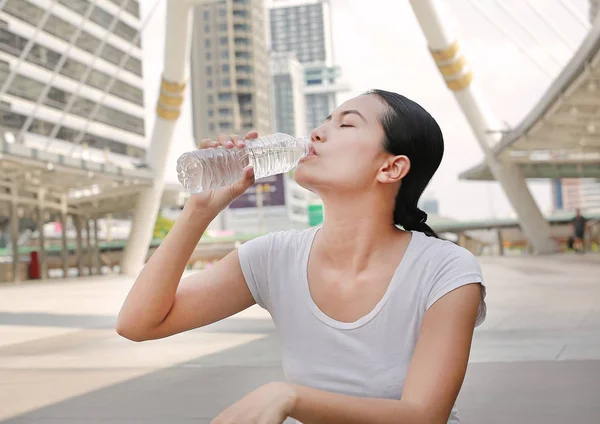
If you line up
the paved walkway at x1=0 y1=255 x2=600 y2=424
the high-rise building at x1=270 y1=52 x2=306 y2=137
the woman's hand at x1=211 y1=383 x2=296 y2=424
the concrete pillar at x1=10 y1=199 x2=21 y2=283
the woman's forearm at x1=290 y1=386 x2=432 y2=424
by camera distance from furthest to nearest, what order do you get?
the high-rise building at x1=270 y1=52 x2=306 y2=137 → the concrete pillar at x1=10 y1=199 x2=21 y2=283 → the paved walkway at x1=0 y1=255 x2=600 y2=424 → the woman's forearm at x1=290 y1=386 x2=432 y2=424 → the woman's hand at x1=211 y1=383 x2=296 y2=424

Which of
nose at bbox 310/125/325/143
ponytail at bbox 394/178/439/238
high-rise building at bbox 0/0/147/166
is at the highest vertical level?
high-rise building at bbox 0/0/147/166

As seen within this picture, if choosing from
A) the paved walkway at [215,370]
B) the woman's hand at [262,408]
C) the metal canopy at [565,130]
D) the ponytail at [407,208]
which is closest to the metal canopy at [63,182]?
the metal canopy at [565,130]

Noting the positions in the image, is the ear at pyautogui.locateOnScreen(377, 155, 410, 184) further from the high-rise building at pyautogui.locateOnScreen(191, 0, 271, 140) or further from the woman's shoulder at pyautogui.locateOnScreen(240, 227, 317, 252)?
the high-rise building at pyautogui.locateOnScreen(191, 0, 271, 140)

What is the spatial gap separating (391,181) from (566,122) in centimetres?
2988

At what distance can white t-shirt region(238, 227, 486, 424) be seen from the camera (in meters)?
2.12

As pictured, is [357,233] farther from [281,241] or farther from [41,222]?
[41,222]

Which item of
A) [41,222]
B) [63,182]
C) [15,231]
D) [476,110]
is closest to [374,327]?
[476,110]

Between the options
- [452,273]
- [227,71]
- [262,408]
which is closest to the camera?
[262,408]

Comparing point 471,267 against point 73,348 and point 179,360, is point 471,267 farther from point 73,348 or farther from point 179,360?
point 73,348

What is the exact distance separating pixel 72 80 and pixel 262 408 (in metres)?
78.4

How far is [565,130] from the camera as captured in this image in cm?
3306

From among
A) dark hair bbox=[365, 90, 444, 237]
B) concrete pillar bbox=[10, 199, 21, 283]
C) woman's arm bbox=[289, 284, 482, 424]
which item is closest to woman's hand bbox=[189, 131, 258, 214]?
dark hair bbox=[365, 90, 444, 237]

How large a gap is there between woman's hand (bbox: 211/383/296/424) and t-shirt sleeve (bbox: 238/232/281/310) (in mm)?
691

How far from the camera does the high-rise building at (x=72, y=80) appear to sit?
64.5 m
